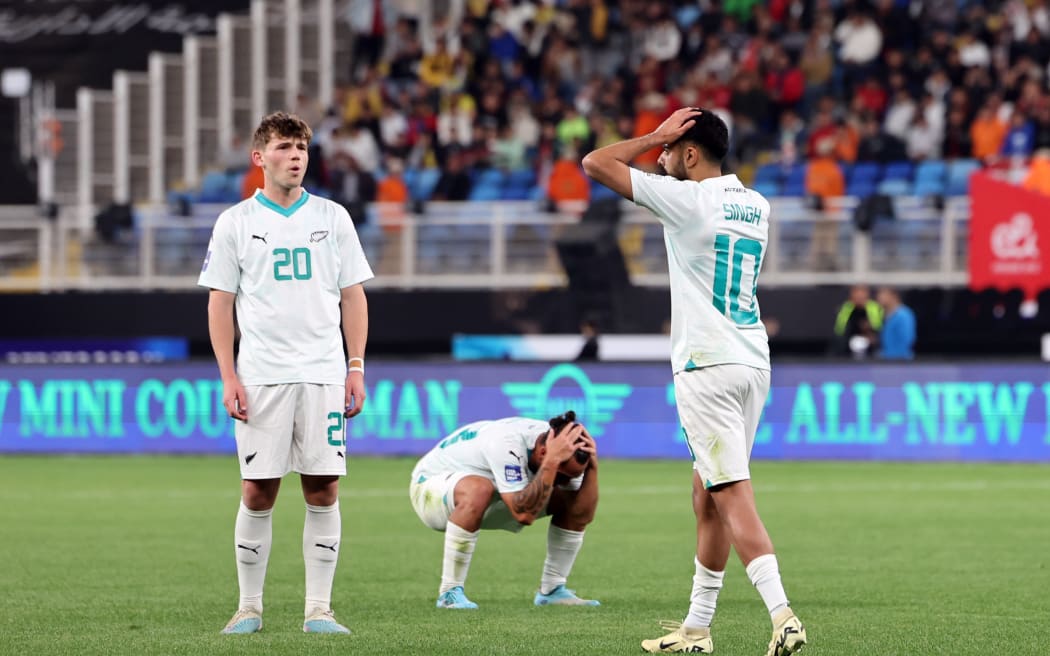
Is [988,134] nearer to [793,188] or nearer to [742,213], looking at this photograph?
[793,188]

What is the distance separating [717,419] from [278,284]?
6.67 ft

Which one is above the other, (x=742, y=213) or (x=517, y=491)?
(x=742, y=213)

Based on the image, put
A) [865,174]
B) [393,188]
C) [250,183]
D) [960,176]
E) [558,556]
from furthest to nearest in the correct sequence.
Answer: [250,183], [393,188], [865,174], [960,176], [558,556]

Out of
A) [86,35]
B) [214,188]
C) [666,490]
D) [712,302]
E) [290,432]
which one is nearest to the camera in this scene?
[712,302]

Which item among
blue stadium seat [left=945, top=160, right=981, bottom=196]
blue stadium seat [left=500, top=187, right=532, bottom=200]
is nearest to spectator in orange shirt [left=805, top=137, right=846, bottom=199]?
blue stadium seat [left=945, top=160, right=981, bottom=196]

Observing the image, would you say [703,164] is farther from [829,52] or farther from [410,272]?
[829,52]

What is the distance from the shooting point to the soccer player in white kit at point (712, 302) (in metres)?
7.05

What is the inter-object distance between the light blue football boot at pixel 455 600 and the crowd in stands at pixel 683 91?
1430 centimetres

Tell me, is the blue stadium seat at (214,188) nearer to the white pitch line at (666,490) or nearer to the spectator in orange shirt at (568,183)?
the spectator in orange shirt at (568,183)

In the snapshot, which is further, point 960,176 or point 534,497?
point 960,176

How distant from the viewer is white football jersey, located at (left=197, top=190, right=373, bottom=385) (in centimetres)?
789

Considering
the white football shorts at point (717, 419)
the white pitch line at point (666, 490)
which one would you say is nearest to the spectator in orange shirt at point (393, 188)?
the white pitch line at point (666, 490)

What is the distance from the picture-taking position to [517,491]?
9023 millimetres

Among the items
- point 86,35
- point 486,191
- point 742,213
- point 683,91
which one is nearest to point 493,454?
point 742,213
